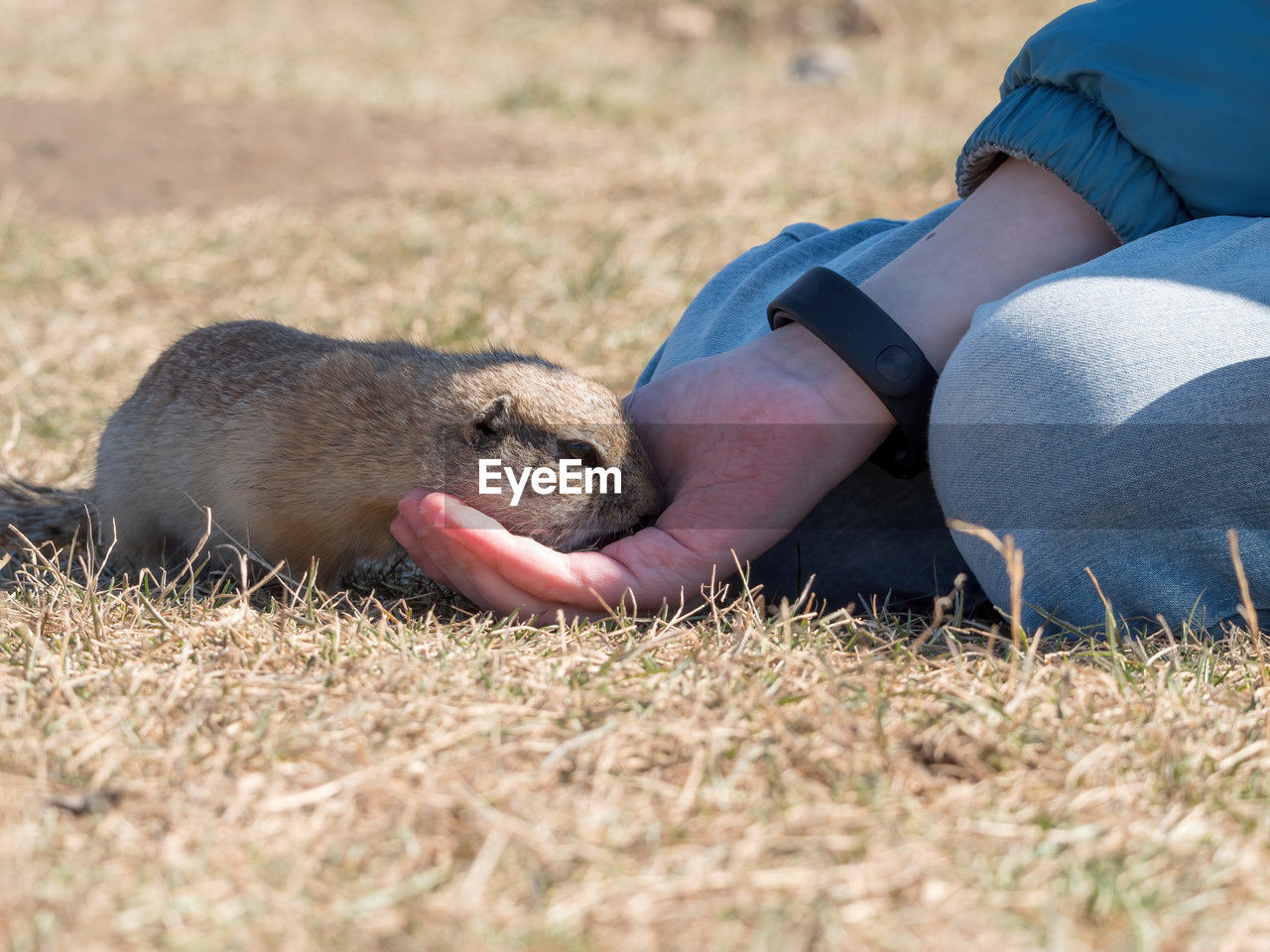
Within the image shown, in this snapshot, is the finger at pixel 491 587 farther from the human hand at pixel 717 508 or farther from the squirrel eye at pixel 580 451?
the squirrel eye at pixel 580 451

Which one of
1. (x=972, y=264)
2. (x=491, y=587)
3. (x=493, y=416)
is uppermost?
(x=972, y=264)

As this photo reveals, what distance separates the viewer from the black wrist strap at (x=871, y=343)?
3.06 metres

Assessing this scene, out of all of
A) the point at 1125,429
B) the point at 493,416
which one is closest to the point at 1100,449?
the point at 1125,429

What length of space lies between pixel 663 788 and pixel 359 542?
64.5 inches

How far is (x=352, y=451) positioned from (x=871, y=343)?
4.56ft

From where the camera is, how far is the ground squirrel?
332 centimetres

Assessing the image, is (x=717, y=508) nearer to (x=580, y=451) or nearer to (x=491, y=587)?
(x=580, y=451)

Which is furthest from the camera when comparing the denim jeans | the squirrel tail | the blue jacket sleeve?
the squirrel tail

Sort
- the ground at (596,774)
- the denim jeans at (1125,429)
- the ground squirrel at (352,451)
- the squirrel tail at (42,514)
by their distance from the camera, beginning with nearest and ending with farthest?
the ground at (596,774), the denim jeans at (1125,429), the ground squirrel at (352,451), the squirrel tail at (42,514)

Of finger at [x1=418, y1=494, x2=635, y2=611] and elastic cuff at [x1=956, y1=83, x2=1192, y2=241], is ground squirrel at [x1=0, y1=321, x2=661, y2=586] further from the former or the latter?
elastic cuff at [x1=956, y1=83, x2=1192, y2=241]

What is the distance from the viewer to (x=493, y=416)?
3342mm

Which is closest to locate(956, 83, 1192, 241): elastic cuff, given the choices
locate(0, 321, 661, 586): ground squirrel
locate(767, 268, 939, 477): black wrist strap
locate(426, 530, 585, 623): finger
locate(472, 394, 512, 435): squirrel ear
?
locate(767, 268, 939, 477): black wrist strap

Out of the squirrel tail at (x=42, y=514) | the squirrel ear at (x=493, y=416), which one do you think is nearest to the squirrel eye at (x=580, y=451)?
the squirrel ear at (x=493, y=416)

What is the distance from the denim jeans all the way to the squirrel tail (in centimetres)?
258
